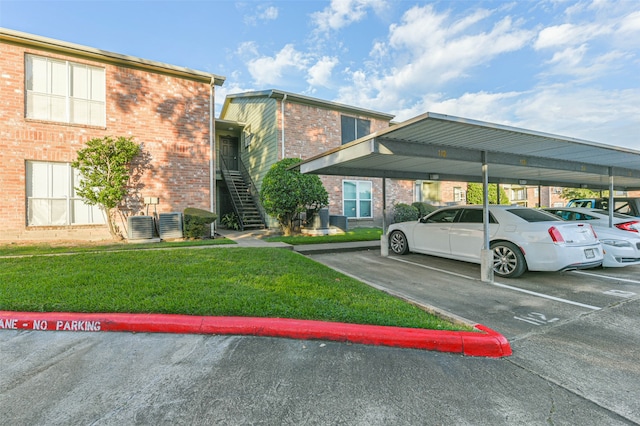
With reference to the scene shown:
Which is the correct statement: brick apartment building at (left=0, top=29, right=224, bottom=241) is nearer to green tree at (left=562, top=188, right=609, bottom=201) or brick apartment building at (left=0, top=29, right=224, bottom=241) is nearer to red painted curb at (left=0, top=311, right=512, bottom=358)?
red painted curb at (left=0, top=311, right=512, bottom=358)

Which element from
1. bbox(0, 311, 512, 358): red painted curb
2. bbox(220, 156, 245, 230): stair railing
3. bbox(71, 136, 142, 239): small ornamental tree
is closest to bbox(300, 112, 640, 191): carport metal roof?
bbox(0, 311, 512, 358): red painted curb

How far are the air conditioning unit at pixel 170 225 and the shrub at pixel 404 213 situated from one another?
10.6 meters

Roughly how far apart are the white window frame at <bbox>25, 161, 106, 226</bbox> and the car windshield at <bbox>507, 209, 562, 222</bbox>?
1184 cm

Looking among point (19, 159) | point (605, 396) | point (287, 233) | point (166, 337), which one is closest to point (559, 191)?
point (287, 233)

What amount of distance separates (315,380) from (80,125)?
1111 cm

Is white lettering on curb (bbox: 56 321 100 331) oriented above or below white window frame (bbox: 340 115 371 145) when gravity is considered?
below

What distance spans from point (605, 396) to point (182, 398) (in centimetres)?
321

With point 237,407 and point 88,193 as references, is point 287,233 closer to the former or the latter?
point 88,193

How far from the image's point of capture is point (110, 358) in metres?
2.75

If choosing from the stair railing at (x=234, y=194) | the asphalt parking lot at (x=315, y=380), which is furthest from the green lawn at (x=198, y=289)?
the stair railing at (x=234, y=194)

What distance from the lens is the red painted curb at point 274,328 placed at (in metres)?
2.92

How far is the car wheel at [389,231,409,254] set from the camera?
8156 millimetres

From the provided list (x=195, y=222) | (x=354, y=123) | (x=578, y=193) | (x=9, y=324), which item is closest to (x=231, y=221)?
(x=195, y=222)

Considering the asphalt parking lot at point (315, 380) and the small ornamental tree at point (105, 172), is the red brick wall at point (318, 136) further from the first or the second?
the asphalt parking lot at point (315, 380)
